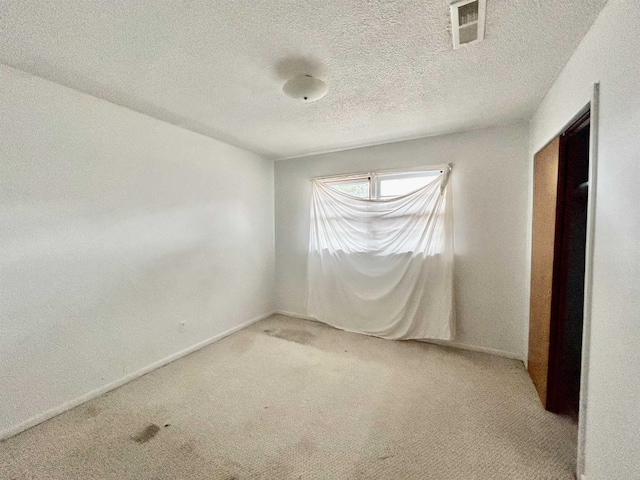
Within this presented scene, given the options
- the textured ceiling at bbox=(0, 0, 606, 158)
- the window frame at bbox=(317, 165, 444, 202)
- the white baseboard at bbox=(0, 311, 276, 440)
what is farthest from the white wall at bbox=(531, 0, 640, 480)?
the white baseboard at bbox=(0, 311, 276, 440)

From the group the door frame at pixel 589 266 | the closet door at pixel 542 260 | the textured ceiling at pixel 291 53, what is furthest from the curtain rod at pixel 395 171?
the door frame at pixel 589 266

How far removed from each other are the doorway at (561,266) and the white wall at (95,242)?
2944 mm

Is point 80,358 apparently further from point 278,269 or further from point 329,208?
point 329,208

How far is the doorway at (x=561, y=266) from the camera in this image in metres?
1.62

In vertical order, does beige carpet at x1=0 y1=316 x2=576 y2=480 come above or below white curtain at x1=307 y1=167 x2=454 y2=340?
below

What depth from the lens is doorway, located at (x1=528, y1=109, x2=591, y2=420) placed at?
5.32 ft

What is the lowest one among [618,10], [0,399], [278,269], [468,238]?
[0,399]

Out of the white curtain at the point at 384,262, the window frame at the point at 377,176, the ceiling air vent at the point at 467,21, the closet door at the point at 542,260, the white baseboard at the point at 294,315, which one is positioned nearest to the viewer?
the ceiling air vent at the point at 467,21

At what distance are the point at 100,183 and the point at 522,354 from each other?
3874mm

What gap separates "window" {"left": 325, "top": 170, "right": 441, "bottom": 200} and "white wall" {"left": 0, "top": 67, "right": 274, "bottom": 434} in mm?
1458

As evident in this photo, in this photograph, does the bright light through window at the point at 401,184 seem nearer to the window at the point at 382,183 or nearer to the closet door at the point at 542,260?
the window at the point at 382,183

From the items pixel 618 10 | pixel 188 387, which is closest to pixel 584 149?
pixel 618 10

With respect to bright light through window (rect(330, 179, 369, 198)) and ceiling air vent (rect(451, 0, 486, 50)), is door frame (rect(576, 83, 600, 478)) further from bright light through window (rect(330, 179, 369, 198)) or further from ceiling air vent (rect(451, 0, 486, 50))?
bright light through window (rect(330, 179, 369, 198))

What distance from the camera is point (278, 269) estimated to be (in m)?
3.77
